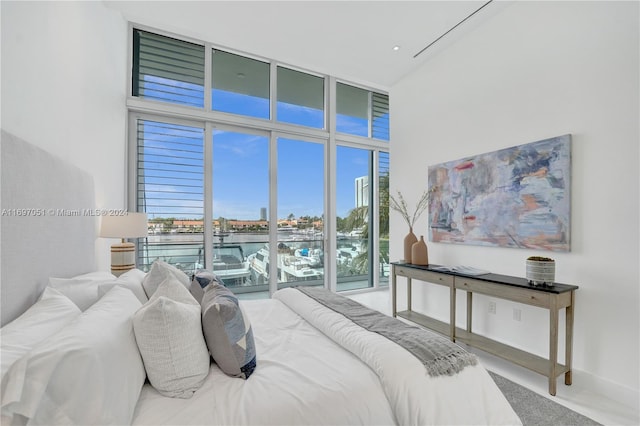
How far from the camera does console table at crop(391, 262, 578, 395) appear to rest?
2.12m

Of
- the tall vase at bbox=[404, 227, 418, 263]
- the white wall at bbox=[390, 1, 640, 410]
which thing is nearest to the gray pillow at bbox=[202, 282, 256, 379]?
the white wall at bbox=[390, 1, 640, 410]

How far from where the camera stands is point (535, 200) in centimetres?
252

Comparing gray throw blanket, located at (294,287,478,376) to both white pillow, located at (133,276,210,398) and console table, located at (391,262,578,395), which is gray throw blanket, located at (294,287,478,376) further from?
console table, located at (391,262,578,395)

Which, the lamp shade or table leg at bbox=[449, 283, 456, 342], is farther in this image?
table leg at bbox=[449, 283, 456, 342]

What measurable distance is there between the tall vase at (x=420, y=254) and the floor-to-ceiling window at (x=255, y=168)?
1598mm

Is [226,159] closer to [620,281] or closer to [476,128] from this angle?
[476,128]

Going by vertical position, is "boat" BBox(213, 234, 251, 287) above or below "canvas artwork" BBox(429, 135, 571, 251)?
below

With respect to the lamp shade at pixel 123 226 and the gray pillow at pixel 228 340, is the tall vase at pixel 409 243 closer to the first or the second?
the gray pillow at pixel 228 340

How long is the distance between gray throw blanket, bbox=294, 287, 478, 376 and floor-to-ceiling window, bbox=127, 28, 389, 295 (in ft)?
8.11

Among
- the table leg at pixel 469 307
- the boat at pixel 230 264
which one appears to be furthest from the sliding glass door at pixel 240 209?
the table leg at pixel 469 307

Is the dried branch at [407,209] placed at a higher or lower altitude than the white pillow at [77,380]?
higher

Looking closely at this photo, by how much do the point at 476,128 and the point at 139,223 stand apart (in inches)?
129

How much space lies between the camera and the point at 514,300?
7.72 ft

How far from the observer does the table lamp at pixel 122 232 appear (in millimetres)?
2408
